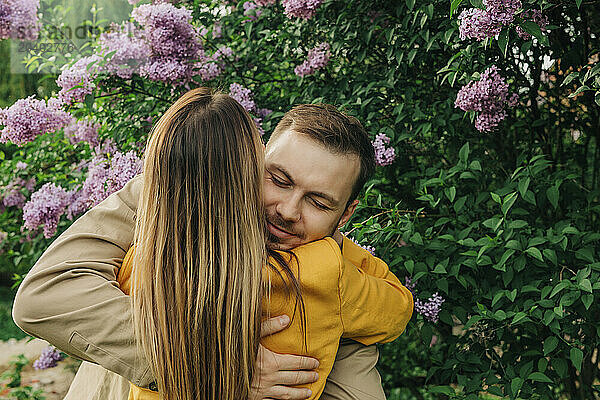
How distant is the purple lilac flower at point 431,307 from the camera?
2.13 metres

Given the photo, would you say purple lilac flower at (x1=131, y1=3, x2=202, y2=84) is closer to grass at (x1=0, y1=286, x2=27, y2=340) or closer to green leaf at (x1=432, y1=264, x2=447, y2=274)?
green leaf at (x1=432, y1=264, x2=447, y2=274)

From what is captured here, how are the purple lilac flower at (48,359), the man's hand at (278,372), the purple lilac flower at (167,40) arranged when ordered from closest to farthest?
the man's hand at (278,372), the purple lilac flower at (167,40), the purple lilac flower at (48,359)

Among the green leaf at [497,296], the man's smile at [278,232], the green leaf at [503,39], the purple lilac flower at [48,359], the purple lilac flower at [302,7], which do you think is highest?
the green leaf at [503,39]

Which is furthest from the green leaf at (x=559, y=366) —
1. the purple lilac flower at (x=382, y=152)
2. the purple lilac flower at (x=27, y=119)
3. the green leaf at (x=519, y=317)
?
the purple lilac flower at (x=27, y=119)

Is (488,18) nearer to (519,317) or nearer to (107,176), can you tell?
(519,317)

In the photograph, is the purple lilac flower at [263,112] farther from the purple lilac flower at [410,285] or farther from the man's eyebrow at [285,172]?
the man's eyebrow at [285,172]

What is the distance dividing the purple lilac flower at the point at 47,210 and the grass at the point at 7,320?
4087mm

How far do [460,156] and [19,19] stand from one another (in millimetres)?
1966

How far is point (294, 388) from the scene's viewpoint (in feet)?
4.47

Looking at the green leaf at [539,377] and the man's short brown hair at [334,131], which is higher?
the man's short brown hair at [334,131]

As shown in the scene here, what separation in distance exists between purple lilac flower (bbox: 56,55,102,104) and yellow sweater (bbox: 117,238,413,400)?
52.2 inches

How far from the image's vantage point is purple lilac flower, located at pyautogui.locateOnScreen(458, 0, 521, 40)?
72.2 inches

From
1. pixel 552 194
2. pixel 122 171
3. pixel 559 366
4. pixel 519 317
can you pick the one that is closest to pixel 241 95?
pixel 122 171

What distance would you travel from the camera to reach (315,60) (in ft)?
8.41
